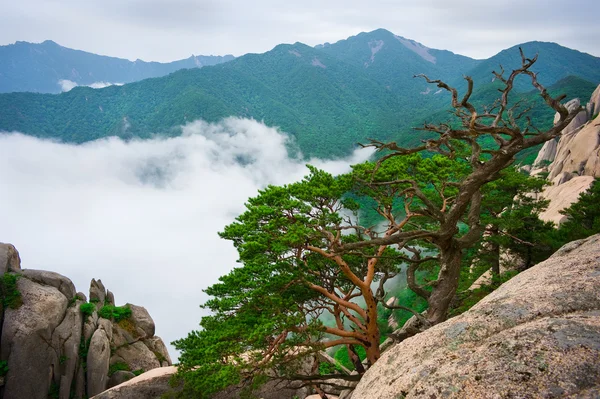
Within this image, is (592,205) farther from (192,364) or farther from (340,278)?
(192,364)

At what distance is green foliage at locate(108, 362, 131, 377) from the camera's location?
2660 cm

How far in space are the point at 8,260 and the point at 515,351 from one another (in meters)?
31.6

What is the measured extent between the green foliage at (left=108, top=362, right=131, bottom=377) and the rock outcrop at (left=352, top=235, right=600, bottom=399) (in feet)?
85.9

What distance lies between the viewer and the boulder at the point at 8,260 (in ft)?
83.3

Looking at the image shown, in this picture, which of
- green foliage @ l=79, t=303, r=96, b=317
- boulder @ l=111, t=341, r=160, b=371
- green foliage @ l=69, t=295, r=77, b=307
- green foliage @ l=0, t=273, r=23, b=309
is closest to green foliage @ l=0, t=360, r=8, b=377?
green foliage @ l=0, t=273, r=23, b=309

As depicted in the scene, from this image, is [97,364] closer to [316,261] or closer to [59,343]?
[59,343]

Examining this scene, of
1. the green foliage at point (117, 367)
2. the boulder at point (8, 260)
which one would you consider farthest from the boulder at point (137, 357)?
the boulder at point (8, 260)

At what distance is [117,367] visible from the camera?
2691 cm

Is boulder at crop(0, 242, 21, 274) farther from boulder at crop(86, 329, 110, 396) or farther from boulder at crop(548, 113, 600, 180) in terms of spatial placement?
boulder at crop(548, 113, 600, 180)

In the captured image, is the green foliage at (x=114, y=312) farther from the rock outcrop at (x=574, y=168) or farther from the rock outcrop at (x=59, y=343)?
the rock outcrop at (x=574, y=168)

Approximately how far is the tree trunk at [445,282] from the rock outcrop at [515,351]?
179 inches

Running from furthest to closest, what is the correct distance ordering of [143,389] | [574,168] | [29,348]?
[574,168] → [29,348] → [143,389]

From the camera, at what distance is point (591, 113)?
5747 centimetres

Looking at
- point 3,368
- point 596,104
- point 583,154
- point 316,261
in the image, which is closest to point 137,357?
point 3,368
